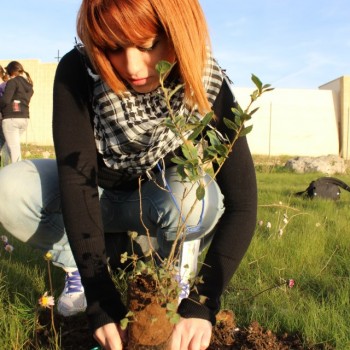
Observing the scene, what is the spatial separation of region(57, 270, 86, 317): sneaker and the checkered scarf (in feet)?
1.50

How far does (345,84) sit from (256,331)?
19003mm

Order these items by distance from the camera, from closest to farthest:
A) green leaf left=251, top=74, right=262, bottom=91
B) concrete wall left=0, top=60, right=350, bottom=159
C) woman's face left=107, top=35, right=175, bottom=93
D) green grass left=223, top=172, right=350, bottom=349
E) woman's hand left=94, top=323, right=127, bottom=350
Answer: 1. green leaf left=251, top=74, right=262, bottom=91
2. woman's hand left=94, top=323, right=127, bottom=350
3. woman's face left=107, top=35, right=175, bottom=93
4. green grass left=223, top=172, right=350, bottom=349
5. concrete wall left=0, top=60, right=350, bottom=159

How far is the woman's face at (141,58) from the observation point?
1386 millimetres

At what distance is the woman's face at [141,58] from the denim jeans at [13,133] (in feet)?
17.1

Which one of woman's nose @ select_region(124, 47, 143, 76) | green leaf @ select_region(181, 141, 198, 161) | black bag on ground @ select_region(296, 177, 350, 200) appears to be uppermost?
woman's nose @ select_region(124, 47, 143, 76)

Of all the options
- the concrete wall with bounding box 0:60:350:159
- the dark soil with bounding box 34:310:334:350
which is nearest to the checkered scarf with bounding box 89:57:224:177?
the dark soil with bounding box 34:310:334:350

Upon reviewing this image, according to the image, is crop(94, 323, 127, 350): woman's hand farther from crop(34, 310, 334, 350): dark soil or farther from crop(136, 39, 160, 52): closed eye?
crop(136, 39, 160, 52): closed eye

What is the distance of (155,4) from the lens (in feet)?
4.42

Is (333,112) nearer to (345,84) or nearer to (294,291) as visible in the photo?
(345,84)

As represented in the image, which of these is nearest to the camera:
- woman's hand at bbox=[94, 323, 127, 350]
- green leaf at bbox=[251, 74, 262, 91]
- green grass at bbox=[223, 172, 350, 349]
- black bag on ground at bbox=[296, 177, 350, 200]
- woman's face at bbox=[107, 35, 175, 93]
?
green leaf at bbox=[251, 74, 262, 91]

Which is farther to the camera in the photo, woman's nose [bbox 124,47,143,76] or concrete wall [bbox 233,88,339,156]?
concrete wall [bbox 233,88,339,156]

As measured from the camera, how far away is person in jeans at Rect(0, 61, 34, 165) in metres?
6.43

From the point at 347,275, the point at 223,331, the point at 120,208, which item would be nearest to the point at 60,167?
the point at 120,208

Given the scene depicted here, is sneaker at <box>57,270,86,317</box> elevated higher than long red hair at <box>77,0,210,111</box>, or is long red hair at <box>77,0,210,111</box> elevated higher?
long red hair at <box>77,0,210,111</box>
